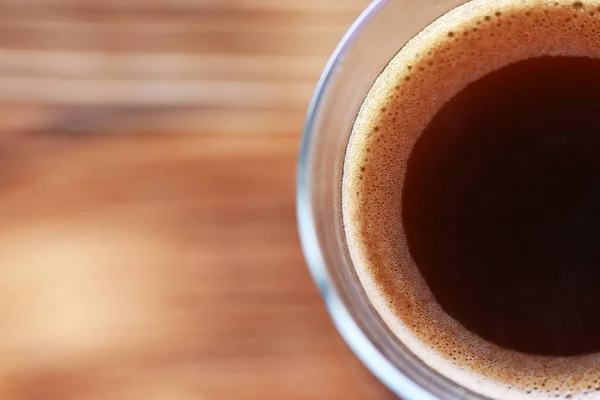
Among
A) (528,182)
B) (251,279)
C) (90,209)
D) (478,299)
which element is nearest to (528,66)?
(528,182)

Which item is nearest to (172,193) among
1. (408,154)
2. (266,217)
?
(266,217)

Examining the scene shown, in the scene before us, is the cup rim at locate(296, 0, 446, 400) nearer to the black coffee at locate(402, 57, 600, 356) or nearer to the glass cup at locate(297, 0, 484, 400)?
the glass cup at locate(297, 0, 484, 400)

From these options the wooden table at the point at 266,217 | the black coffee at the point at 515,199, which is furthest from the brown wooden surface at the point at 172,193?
the black coffee at the point at 515,199

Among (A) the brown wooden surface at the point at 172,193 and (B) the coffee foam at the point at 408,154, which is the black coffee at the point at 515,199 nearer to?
(B) the coffee foam at the point at 408,154

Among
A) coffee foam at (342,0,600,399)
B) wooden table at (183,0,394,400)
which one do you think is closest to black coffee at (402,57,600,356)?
coffee foam at (342,0,600,399)
